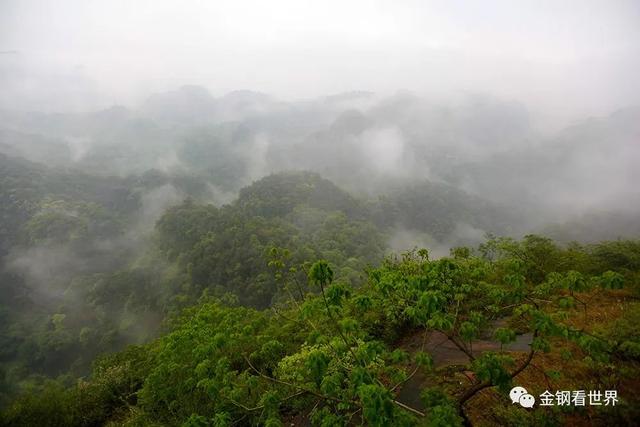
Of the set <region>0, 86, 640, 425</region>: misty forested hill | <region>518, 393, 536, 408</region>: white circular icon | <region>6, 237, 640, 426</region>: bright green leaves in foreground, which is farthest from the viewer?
<region>518, 393, 536, 408</region>: white circular icon

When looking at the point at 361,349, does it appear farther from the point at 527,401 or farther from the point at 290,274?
the point at 527,401

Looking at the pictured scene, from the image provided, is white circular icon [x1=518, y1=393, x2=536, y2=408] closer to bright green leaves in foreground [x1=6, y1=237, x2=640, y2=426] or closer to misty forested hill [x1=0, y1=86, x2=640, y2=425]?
misty forested hill [x1=0, y1=86, x2=640, y2=425]

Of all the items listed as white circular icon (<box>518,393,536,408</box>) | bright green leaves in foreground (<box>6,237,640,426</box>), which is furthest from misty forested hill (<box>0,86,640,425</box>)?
white circular icon (<box>518,393,536,408</box>)

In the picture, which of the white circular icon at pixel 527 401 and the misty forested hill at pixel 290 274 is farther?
the white circular icon at pixel 527 401

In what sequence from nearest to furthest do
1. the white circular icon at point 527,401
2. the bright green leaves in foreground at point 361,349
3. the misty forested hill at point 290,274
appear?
1. the bright green leaves in foreground at point 361,349
2. the misty forested hill at point 290,274
3. the white circular icon at point 527,401

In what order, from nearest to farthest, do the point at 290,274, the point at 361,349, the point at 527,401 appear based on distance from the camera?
1. the point at 361,349
2. the point at 527,401
3. the point at 290,274

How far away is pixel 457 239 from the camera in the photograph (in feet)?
334

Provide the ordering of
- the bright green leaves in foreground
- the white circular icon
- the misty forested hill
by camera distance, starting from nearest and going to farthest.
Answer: the bright green leaves in foreground → the misty forested hill → the white circular icon

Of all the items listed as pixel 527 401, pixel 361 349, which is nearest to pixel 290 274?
pixel 361 349

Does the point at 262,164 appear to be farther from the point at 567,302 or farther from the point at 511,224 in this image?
the point at 567,302

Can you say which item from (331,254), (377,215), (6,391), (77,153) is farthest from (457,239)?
(77,153)

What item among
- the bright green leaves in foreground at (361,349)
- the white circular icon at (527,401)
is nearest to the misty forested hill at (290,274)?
the bright green leaves in foreground at (361,349)

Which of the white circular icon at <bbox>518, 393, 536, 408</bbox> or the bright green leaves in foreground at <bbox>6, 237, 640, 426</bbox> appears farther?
the white circular icon at <bbox>518, 393, 536, 408</bbox>

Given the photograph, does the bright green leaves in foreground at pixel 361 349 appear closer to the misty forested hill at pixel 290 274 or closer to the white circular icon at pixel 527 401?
the misty forested hill at pixel 290 274
